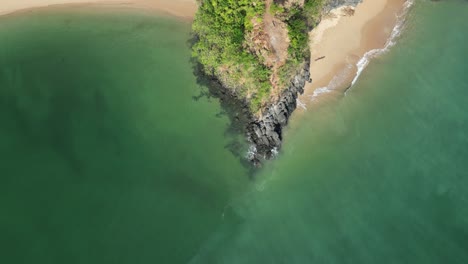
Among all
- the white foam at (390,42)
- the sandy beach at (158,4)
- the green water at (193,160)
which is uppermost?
the sandy beach at (158,4)

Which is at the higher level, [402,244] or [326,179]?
[326,179]

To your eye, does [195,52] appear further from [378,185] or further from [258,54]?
[378,185]

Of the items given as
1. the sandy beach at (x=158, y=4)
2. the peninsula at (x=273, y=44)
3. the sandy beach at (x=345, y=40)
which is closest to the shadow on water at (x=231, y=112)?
the peninsula at (x=273, y=44)

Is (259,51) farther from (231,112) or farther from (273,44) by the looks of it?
(231,112)

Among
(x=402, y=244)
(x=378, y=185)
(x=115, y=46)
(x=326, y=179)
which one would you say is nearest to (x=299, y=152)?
(x=326, y=179)

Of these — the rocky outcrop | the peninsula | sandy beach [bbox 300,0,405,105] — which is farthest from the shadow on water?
sandy beach [bbox 300,0,405,105]

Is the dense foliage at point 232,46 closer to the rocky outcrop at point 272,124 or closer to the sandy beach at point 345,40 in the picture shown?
the rocky outcrop at point 272,124

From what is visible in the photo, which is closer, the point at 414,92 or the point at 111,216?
the point at 111,216

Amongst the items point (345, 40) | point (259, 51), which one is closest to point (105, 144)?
point (259, 51)
